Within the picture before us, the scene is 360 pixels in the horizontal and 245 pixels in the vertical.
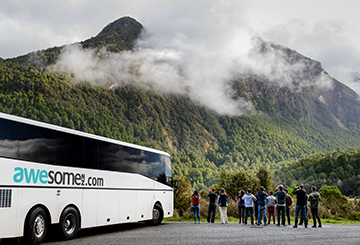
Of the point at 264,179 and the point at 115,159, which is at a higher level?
the point at 115,159

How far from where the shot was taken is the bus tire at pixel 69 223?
1172 centimetres

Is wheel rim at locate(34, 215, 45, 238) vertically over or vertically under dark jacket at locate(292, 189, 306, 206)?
under

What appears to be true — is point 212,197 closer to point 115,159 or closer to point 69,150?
point 115,159

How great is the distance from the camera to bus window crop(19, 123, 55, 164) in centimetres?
1027

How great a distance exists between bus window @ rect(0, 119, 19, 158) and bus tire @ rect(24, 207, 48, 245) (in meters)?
1.85

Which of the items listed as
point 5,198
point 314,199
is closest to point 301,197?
point 314,199

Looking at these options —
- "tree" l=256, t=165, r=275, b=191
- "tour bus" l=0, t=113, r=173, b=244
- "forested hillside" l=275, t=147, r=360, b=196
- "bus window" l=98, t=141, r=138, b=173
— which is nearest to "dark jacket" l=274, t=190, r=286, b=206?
"tour bus" l=0, t=113, r=173, b=244

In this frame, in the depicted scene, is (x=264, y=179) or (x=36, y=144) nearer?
(x=36, y=144)

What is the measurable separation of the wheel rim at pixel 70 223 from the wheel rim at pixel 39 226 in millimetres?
1083

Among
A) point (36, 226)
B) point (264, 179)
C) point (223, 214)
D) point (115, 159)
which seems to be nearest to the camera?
point (36, 226)

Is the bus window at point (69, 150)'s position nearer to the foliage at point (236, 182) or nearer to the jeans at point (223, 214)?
the jeans at point (223, 214)

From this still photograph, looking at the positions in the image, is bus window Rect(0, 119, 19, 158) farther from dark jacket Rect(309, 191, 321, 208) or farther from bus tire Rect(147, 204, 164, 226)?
dark jacket Rect(309, 191, 321, 208)

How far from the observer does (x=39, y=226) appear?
10711mm

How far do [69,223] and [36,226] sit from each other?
6.06 feet
